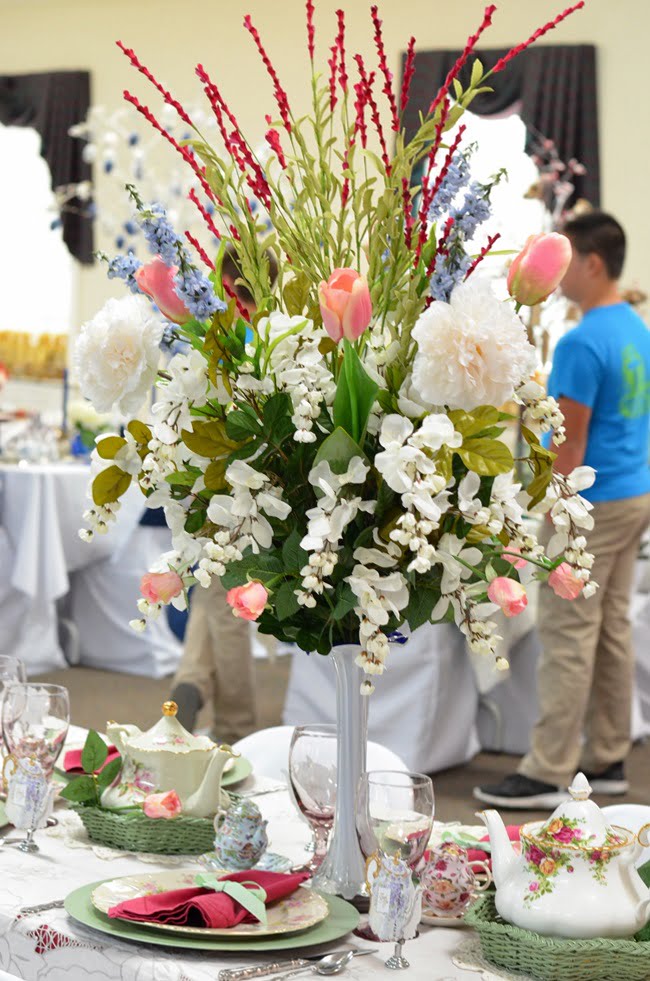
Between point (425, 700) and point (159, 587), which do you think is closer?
point (159, 587)

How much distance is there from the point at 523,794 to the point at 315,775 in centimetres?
227

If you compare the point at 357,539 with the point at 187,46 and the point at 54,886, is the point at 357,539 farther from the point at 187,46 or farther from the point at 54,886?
the point at 187,46

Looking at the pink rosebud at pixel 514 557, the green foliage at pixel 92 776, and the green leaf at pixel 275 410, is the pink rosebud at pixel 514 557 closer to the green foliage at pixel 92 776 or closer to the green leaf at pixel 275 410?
the green leaf at pixel 275 410

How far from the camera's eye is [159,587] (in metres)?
1.24

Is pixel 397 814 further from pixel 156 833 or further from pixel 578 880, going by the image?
pixel 156 833

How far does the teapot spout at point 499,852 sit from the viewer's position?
46.5 inches

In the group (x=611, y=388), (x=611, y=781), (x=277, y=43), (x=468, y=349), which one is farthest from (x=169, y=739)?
(x=277, y=43)

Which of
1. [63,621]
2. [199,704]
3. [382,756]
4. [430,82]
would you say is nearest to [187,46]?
[430,82]

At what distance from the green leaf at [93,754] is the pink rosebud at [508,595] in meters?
0.57

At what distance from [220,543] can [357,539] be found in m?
0.12

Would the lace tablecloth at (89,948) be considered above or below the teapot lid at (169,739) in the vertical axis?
below

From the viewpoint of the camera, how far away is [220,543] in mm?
1185

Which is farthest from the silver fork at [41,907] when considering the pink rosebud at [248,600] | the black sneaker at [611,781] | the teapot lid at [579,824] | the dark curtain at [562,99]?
the dark curtain at [562,99]

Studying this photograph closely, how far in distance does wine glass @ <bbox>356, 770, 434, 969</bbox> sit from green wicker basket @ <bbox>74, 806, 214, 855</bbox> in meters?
0.22
